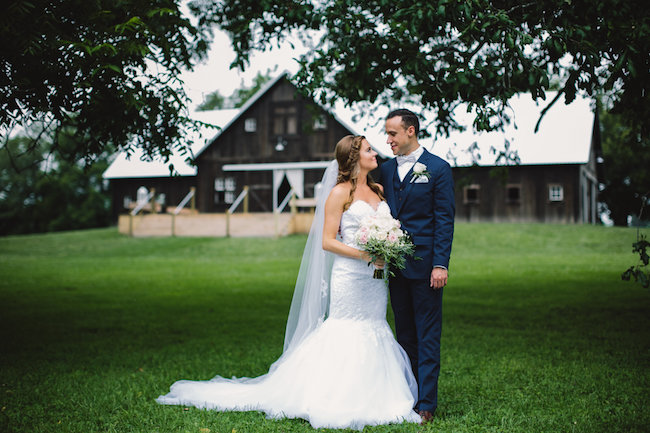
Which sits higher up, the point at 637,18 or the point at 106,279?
the point at 637,18

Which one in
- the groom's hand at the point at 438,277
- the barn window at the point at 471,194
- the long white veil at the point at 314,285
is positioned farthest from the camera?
the barn window at the point at 471,194

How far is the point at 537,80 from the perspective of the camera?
5.46m

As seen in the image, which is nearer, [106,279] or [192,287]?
[192,287]

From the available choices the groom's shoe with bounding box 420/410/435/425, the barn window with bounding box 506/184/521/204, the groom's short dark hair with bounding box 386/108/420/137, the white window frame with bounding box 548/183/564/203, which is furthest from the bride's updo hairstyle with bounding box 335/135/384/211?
the white window frame with bounding box 548/183/564/203

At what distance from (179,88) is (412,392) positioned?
14.5 feet

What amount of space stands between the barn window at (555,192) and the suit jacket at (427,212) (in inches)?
1160

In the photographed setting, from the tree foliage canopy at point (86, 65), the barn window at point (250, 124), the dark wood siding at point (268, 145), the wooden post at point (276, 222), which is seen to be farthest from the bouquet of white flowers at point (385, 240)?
the barn window at point (250, 124)

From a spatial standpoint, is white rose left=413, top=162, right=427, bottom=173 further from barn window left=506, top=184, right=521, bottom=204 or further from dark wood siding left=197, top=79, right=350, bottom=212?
barn window left=506, top=184, right=521, bottom=204

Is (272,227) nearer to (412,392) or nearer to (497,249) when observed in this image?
(497,249)

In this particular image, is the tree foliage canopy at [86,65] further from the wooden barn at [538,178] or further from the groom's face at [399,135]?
the wooden barn at [538,178]

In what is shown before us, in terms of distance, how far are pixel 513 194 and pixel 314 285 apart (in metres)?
29.4

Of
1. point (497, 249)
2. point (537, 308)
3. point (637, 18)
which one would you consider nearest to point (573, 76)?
point (637, 18)

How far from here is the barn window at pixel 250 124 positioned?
33.5 m

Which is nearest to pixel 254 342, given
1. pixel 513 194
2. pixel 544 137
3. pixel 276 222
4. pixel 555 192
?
pixel 276 222
